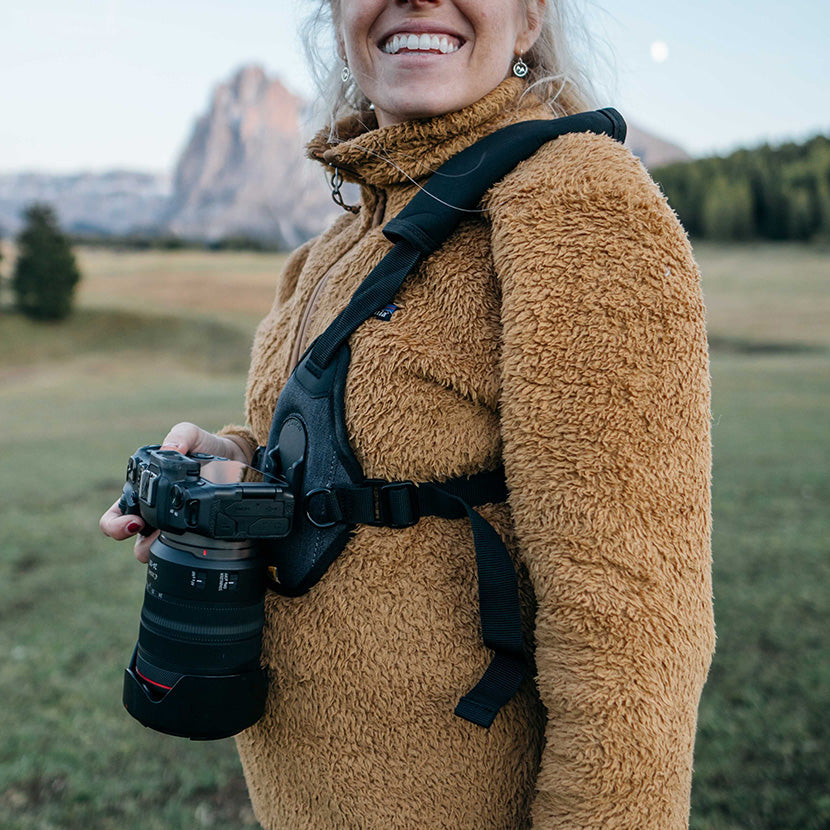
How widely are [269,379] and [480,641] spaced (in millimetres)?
610

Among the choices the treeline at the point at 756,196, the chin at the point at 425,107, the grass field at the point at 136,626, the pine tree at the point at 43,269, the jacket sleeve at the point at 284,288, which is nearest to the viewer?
the chin at the point at 425,107

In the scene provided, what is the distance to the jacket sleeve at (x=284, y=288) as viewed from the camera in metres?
1.58

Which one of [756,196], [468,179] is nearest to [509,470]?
[468,179]

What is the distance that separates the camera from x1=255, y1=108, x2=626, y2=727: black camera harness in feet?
3.52

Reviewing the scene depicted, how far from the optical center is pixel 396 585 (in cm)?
112

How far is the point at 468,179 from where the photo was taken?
1121 mm

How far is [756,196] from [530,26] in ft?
84.2

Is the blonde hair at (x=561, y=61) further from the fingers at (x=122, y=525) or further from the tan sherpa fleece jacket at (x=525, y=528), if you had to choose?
the fingers at (x=122, y=525)

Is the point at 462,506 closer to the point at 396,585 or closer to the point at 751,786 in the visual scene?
the point at 396,585

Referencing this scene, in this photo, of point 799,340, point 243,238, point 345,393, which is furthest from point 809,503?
point 243,238

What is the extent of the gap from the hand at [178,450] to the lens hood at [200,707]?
9.7 inches

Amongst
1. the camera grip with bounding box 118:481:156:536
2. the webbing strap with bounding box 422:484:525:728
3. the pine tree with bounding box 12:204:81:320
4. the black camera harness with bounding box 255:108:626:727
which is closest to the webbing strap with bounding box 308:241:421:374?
the black camera harness with bounding box 255:108:626:727

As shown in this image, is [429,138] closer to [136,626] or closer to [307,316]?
[307,316]

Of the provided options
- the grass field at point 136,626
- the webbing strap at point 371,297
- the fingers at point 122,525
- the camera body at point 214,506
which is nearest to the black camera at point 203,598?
the camera body at point 214,506
